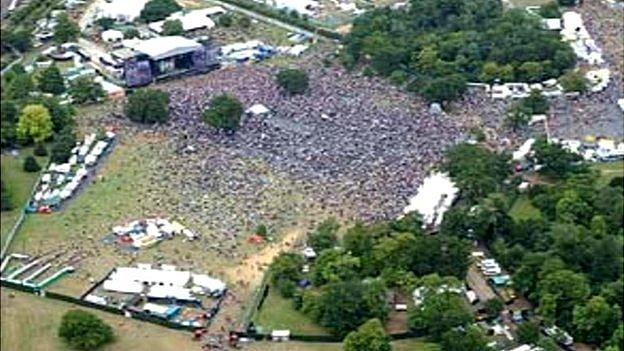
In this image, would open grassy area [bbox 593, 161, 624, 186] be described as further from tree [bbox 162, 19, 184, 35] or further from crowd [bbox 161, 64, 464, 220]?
tree [bbox 162, 19, 184, 35]

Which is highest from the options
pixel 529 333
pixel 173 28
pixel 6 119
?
pixel 6 119

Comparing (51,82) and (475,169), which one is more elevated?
(475,169)

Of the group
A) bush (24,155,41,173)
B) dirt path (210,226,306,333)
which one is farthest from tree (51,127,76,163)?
dirt path (210,226,306,333)

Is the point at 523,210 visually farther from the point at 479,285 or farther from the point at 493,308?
the point at 493,308

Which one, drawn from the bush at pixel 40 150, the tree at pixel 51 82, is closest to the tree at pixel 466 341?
the bush at pixel 40 150

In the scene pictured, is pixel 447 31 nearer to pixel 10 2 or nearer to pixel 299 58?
pixel 299 58

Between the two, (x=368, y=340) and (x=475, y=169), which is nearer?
(x=368, y=340)

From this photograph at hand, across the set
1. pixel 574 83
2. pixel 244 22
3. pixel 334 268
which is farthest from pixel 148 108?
pixel 574 83
